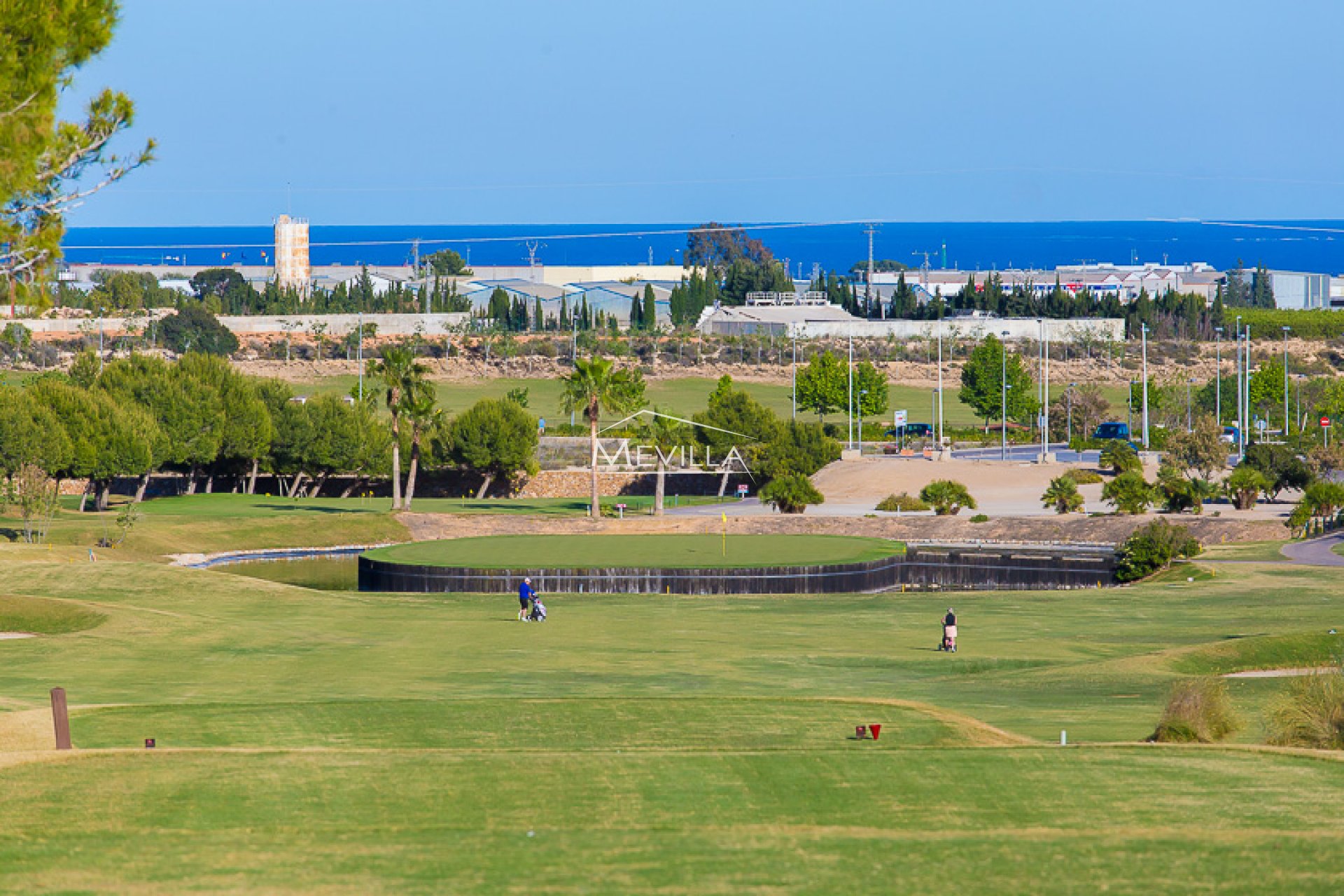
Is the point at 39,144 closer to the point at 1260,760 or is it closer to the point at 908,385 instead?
the point at 1260,760

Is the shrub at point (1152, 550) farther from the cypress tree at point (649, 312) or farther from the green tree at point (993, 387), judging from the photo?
the cypress tree at point (649, 312)

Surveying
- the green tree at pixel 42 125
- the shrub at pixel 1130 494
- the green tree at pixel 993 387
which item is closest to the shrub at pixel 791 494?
the shrub at pixel 1130 494

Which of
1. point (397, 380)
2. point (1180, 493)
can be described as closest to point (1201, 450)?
point (1180, 493)

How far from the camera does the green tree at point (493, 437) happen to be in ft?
281

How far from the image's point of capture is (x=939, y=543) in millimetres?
63312

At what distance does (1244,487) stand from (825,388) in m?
46.0

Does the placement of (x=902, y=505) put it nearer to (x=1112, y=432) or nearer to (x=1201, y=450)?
(x=1201, y=450)

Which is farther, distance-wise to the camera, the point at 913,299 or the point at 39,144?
the point at 913,299

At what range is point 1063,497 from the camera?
221 feet

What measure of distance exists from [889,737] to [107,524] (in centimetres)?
4858

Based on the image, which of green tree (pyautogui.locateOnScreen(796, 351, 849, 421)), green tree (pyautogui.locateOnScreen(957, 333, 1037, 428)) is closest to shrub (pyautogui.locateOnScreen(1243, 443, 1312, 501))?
green tree (pyautogui.locateOnScreen(957, 333, 1037, 428))

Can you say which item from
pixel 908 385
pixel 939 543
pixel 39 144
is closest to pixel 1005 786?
pixel 39 144

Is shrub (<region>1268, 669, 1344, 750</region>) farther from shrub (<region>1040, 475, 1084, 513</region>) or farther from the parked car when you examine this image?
the parked car

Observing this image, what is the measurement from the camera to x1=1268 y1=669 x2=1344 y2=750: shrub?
2066 cm
